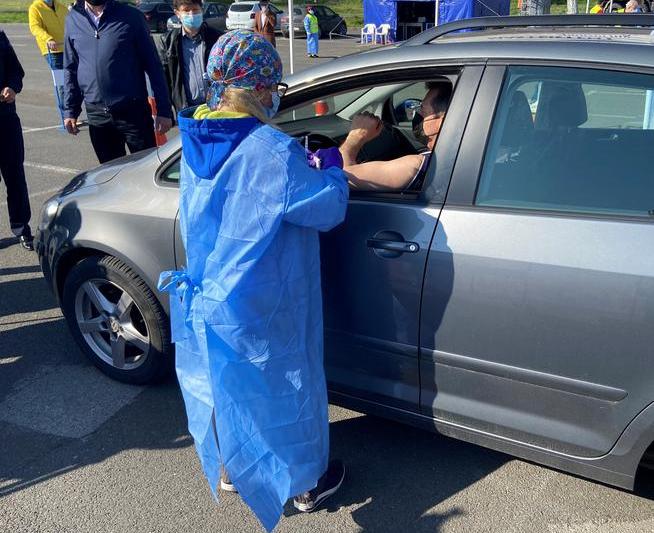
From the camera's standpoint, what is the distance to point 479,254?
7.45ft

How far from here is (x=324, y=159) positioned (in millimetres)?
2248

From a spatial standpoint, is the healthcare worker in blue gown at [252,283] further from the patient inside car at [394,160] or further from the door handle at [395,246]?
the patient inside car at [394,160]

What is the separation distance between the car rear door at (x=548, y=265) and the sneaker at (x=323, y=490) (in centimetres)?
51

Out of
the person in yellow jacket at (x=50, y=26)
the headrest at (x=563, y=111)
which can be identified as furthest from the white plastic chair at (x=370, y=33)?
the headrest at (x=563, y=111)

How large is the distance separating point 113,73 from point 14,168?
3.69 ft

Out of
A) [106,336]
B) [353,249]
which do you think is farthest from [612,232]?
[106,336]

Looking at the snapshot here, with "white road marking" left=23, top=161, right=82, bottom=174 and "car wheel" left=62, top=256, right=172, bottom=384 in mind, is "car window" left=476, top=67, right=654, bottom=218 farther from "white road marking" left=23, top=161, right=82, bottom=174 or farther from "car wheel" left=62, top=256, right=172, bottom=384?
"white road marking" left=23, top=161, right=82, bottom=174

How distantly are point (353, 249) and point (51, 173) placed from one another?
5.84m

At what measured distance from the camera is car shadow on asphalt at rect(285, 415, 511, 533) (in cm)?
256

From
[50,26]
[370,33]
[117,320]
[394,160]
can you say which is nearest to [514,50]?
[394,160]

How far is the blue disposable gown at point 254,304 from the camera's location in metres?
2.06

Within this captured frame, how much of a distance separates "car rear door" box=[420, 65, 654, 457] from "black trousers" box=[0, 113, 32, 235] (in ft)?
12.4

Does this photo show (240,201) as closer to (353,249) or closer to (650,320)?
(353,249)

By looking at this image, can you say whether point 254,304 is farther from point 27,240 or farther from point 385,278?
point 27,240
